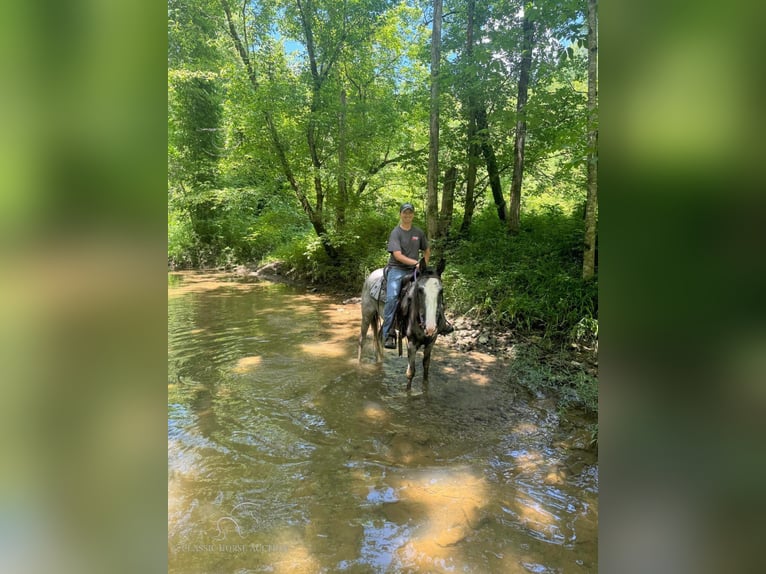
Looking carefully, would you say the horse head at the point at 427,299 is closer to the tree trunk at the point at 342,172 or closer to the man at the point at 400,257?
the man at the point at 400,257

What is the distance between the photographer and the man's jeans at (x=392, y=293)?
20.7 ft

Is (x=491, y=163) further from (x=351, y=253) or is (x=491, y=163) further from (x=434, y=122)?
(x=351, y=253)

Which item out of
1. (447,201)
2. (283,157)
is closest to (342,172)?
(283,157)

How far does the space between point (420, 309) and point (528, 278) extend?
4.41 meters

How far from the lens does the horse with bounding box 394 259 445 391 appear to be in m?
5.35

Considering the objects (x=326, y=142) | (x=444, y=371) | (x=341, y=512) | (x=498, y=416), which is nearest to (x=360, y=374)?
(x=444, y=371)

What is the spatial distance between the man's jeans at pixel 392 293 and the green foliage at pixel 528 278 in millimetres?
3010

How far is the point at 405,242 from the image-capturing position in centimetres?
646

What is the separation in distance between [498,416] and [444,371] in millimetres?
1758

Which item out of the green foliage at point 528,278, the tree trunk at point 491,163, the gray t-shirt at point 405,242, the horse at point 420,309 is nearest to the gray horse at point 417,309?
the horse at point 420,309

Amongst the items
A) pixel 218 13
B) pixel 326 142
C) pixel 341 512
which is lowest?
pixel 341 512

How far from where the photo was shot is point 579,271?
8938mm
